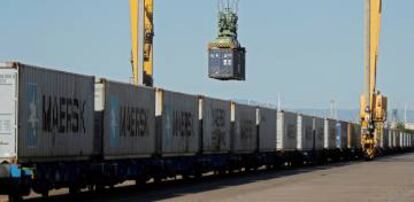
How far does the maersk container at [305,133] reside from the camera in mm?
58588

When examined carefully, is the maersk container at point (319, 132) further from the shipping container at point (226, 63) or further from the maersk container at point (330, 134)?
the shipping container at point (226, 63)

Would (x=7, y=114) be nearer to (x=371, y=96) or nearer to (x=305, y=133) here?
(x=305, y=133)

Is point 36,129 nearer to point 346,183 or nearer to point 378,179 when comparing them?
point 346,183

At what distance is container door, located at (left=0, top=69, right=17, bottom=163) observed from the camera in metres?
22.7

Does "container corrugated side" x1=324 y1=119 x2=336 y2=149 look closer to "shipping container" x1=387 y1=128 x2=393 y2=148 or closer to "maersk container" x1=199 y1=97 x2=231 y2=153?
"maersk container" x1=199 y1=97 x2=231 y2=153

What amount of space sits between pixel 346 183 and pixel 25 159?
53.6ft

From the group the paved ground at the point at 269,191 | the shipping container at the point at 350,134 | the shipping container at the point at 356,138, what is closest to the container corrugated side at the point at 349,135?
the shipping container at the point at 350,134

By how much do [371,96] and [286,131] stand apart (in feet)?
63.2

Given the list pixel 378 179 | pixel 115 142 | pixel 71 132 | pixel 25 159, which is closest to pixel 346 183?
pixel 378 179

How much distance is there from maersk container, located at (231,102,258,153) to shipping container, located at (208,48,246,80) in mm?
85605

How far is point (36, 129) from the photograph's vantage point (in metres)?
23.8

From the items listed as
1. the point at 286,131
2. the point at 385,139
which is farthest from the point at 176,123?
the point at 385,139

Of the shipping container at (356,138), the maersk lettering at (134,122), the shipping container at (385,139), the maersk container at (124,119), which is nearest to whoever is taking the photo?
the maersk container at (124,119)

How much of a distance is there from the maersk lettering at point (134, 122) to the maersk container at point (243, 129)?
41.7ft
